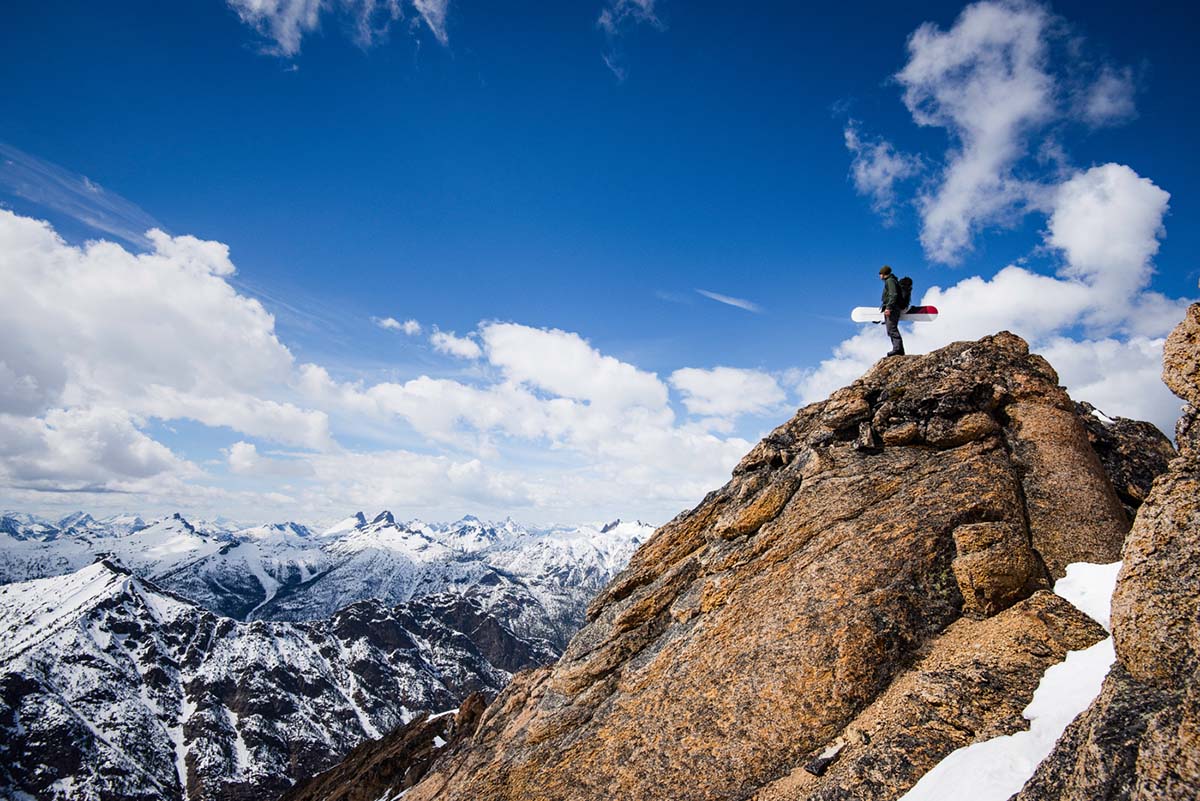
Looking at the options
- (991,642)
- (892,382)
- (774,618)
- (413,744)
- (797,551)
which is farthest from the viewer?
(413,744)

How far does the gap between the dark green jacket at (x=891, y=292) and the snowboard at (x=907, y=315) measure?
118cm

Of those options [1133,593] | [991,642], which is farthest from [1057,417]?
[1133,593]

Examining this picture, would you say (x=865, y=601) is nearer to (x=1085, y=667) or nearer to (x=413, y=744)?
(x=1085, y=667)

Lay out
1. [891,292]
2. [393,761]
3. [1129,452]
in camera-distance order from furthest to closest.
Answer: [393,761]
[891,292]
[1129,452]

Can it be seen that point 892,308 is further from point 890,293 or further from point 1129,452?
point 1129,452

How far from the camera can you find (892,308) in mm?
29562

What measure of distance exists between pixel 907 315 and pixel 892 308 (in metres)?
1.33

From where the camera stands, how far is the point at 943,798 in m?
12.3

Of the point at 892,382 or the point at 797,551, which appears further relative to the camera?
the point at 892,382

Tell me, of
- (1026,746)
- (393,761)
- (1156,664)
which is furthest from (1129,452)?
(393,761)

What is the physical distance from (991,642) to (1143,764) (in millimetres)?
8283

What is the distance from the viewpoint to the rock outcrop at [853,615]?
51.4 feet

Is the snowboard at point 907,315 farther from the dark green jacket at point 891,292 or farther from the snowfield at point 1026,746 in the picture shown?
the snowfield at point 1026,746

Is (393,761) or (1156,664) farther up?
(1156,664)
